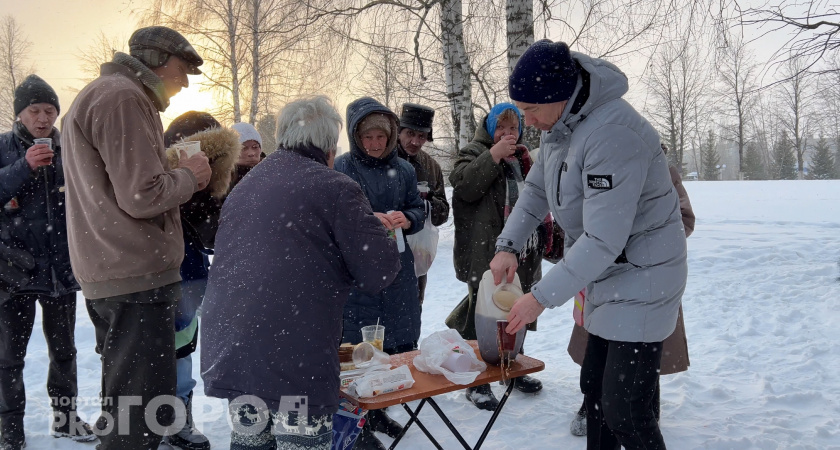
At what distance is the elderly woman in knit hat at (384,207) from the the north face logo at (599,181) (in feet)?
4.30

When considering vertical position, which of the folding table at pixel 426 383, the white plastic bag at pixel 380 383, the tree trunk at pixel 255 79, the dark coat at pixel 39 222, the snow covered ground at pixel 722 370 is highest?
the tree trunk at pixel 255 79

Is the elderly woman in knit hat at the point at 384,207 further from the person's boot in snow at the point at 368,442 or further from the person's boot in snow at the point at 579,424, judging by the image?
the person's boot in snow at the point at 579,424

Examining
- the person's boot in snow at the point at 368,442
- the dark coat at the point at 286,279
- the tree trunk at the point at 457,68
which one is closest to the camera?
the dark coat at the point at 286,279

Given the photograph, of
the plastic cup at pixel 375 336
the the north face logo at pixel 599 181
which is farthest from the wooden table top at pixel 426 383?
the the north face logo at pixel 599 181

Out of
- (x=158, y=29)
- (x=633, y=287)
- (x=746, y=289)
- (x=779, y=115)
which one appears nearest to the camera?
(x=633, y=287)

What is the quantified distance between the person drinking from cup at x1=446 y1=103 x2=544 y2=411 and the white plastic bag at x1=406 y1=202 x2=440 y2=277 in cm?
18

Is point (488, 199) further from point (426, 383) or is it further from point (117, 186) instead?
point (117, 186)

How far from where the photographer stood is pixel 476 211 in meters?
3.74

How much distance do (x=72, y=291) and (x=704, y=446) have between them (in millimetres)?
3686

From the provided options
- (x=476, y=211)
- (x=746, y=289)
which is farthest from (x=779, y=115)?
(x=476, y=211)

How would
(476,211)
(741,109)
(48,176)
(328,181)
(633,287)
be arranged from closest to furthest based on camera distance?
1. (328,181)
2. (633,287)
3. (48,176)
4. (476,211)
5. (741,109)

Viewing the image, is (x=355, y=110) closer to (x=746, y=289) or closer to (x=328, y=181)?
(x=328, y=181)

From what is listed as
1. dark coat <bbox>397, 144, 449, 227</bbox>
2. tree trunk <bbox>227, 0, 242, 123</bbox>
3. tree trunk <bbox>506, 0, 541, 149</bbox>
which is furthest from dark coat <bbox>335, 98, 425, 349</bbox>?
tree trunk <bbox>227, 0, 242, 123</bbox>

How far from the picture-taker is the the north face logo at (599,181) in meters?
1.90
